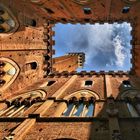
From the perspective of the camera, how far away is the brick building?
1342 centimetres

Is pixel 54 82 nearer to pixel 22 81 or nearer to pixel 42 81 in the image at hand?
pixel 42 81

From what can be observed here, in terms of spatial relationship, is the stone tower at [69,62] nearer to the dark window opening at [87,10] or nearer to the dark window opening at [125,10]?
the dark window opening at [87,10]

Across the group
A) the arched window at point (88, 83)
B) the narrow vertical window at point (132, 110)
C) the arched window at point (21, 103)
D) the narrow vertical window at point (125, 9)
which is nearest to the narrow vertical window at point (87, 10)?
the narrow vertical window at point (125, 9)

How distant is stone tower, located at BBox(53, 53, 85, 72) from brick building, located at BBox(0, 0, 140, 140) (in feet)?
36.7

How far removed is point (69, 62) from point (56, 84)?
73.7 ft

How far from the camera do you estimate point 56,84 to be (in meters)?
24.0

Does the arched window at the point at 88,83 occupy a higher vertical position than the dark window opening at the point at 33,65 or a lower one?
lower

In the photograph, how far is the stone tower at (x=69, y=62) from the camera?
3973 centimetres

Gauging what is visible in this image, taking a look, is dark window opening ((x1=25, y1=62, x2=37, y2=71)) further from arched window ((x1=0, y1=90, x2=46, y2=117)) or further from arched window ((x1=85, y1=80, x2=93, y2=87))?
arched window ((x1=85, y1=80, x2=93, y2=87))

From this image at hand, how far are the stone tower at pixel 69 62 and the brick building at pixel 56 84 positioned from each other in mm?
11182

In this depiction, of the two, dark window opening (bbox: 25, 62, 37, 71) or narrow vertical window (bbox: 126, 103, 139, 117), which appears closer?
narrow vertical window (bbox: 126, 103, 139, 117)

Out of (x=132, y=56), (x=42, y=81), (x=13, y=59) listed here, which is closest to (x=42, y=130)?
(x=13, y=59)

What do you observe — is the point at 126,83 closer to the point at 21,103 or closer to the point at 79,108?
the point at 79,108

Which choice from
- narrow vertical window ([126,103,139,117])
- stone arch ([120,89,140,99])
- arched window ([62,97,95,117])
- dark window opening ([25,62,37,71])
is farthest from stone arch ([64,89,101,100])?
dark window opening ([25,62,37,71])
